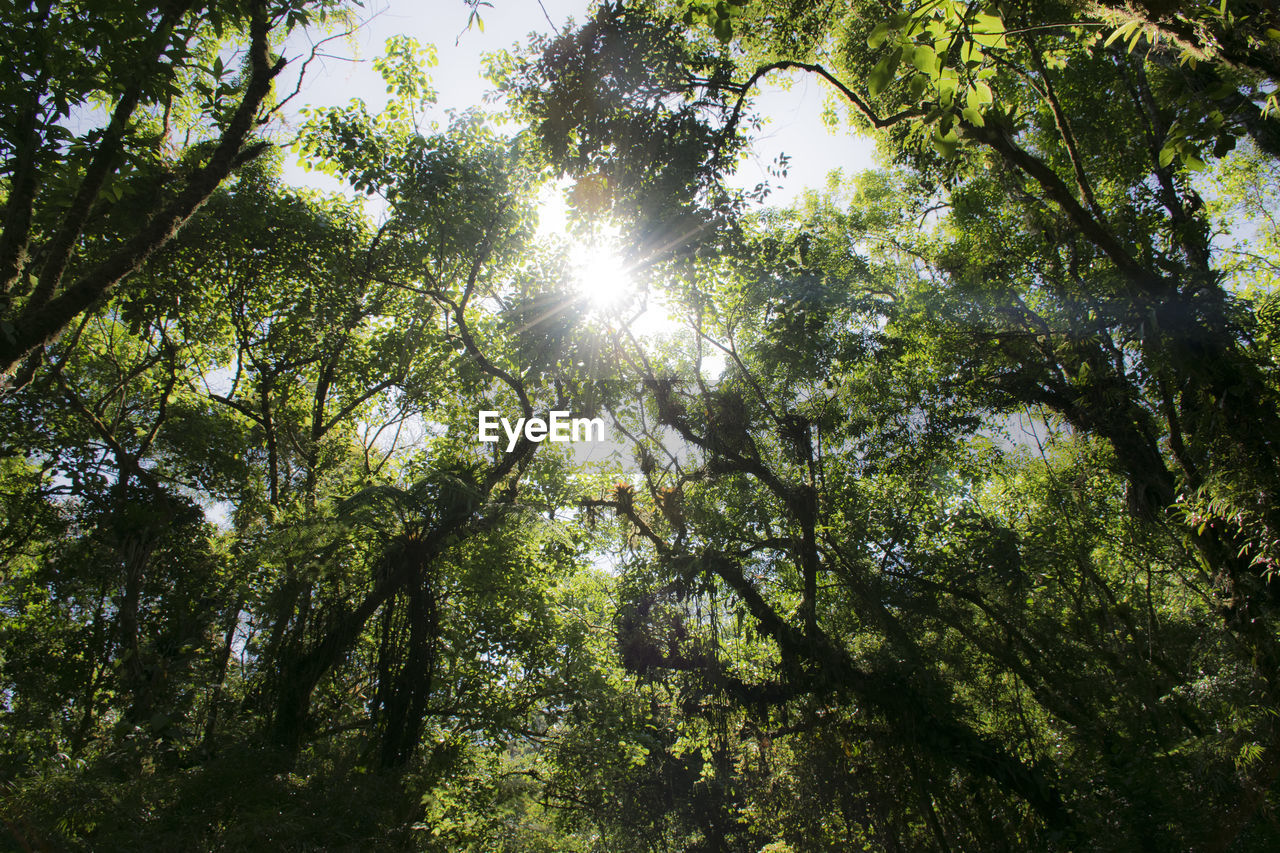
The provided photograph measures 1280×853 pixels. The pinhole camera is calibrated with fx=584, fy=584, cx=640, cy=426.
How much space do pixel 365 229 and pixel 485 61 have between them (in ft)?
11.8

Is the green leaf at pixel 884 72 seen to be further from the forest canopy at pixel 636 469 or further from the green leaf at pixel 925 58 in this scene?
the forest canopy at pixel 636 469

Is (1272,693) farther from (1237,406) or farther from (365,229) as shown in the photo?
(365,229)

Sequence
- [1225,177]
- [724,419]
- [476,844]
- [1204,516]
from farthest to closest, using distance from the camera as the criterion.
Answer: [1225,177], [724,419], [476,844], [1204,516]

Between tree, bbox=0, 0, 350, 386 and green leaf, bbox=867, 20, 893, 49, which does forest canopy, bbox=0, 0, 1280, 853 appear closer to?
tree, bbox=0, 0, 350, 386

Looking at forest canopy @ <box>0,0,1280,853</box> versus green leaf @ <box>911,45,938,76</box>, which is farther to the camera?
forest canopy @ <box>0,0,1280,853</box>

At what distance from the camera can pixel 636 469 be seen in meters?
8.80

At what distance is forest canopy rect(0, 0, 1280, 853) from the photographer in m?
4.66

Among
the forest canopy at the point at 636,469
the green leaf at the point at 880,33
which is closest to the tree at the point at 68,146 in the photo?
the forest canopy at the point at 636,469

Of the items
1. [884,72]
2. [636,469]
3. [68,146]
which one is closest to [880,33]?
[884,72]

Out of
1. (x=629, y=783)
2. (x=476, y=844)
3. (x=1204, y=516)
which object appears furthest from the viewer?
(x=629, y=783)

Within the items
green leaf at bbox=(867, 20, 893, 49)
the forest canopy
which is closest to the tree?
the forest canopy

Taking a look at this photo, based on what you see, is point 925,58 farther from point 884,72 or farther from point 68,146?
point 68,146

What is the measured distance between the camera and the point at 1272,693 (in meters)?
4.66

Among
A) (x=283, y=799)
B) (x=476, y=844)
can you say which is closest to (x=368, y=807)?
(x=283, y=799)
